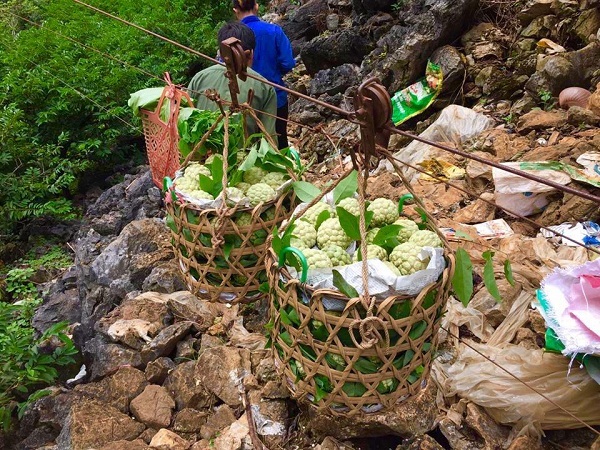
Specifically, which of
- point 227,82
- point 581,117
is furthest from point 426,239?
point 581,117

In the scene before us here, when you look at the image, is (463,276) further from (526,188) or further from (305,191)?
(526,188)

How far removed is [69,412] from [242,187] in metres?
1.33

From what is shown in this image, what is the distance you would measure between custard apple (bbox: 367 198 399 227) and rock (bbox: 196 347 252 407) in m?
1.18

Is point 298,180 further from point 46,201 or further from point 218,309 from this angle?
point 46,201

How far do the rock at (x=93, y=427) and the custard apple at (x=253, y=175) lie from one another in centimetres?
123

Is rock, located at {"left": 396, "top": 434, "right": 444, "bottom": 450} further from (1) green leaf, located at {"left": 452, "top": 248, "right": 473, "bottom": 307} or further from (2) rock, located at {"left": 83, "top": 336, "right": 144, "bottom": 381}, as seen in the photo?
(2) rock, located at {"left": 83, "top": 336, "right": 144, "bottom": 381}

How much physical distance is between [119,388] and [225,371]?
0.53m

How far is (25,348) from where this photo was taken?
115 inches

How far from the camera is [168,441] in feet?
7.38

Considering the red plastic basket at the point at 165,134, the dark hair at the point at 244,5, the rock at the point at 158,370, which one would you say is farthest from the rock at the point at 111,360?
the dark hair at the point at 244,5

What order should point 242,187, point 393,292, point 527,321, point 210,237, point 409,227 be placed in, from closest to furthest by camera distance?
point 393,292
point 409,227
point 210,237
point 242,187
point 527,321

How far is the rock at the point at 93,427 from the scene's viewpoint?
89.4 inches

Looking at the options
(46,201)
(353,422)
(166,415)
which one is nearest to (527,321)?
(353,422)

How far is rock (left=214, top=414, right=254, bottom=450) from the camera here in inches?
86.4
